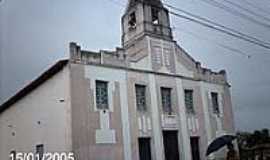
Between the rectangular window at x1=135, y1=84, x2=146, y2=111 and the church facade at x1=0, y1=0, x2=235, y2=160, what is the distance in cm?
6

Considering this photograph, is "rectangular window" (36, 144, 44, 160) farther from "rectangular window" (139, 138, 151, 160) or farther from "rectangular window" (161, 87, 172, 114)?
"rectangular window" (161, 87, 172, 114)

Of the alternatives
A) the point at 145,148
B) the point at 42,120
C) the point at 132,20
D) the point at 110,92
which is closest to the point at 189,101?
the point at 145,148

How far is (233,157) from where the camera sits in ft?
53.5

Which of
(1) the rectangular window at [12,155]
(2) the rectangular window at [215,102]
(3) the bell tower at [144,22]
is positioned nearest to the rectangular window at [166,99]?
(3) the bell tower at [144,22]

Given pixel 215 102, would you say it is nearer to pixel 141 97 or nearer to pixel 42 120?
pixel 141 97

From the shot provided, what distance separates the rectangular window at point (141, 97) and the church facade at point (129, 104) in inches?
2.2

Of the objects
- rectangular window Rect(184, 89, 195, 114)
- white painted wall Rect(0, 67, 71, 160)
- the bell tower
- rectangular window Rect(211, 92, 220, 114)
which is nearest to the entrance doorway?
rectangular window Rect(184, 89, 195, 114)

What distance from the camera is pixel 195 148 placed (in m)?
21.9

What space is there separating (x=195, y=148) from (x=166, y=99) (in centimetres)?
362

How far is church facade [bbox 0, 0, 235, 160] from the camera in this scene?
1723 centimetres

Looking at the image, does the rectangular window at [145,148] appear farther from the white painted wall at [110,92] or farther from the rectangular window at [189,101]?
the rectangular window at [189,101]

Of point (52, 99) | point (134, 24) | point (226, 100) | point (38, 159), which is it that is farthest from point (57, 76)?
point (226, 100)

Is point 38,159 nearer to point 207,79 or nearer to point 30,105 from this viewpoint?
point 30,105

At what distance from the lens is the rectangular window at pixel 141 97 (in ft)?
64.4
